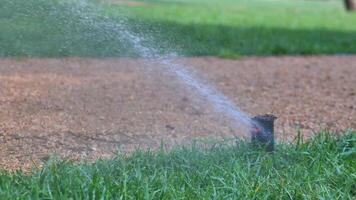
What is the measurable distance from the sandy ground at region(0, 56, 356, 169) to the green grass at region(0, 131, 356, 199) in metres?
0.55

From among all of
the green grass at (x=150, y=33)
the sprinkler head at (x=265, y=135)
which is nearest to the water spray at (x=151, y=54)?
the green grass at (x=150, y=33)

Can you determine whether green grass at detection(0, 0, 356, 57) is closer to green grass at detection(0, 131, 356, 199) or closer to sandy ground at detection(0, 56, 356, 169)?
sandy ground at detection(0, 56, 356, 169)

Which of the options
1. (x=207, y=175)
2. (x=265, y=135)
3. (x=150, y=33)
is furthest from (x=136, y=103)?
(x=207, y=175)

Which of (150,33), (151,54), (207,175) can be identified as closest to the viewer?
(207,175)

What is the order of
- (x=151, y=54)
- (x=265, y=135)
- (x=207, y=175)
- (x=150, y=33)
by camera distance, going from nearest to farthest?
(x=207, y=175) < (x=265, y=135) < (x=151, y=54) < (x=150, y=33)

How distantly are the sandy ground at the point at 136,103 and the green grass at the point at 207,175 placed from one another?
1.80 ft

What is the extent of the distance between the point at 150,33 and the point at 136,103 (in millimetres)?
587

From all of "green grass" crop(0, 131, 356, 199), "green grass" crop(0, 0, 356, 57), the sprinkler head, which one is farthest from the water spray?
"green grass" crop(0, 131, 356, 199)

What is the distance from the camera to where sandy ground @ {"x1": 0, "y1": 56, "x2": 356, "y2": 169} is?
5.83 m

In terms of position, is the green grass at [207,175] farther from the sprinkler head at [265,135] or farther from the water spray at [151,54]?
the water spray at [151,54]

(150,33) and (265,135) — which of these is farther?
(150,33)

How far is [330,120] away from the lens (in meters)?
6.89

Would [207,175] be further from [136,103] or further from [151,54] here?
[136,103]

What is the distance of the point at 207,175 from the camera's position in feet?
15.3
